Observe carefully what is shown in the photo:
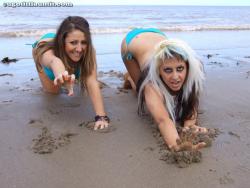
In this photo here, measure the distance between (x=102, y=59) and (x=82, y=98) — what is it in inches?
106

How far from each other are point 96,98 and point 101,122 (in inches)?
11.9

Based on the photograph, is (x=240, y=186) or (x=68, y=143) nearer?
(x=240, y=186)

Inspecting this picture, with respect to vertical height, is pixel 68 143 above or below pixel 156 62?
below

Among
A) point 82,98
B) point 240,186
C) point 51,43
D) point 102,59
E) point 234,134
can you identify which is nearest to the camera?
point 240,186

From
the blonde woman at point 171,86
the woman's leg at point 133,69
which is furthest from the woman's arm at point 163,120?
the woman's leg at point 133,69

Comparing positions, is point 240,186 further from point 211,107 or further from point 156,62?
point 211,107

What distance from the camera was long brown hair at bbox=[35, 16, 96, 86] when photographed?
138 inches

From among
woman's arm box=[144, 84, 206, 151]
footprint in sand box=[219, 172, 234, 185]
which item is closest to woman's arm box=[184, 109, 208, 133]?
woman's arm box=[144, 84, 206, 151]

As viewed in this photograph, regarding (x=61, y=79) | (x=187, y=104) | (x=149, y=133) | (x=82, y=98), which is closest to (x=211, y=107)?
(x=187, y=104)

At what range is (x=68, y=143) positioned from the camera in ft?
9.45

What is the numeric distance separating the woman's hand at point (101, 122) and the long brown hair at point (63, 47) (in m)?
0.53

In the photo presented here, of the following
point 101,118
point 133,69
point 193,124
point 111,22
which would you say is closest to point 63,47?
point 101,118

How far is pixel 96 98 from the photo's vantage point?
11.5 feet

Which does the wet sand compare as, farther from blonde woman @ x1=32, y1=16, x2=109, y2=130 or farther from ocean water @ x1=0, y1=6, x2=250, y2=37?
ocean water @ x1=0, y1=6, x2=250, y2=37
